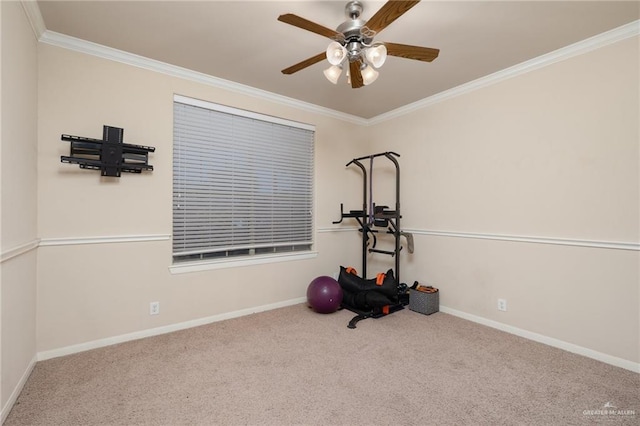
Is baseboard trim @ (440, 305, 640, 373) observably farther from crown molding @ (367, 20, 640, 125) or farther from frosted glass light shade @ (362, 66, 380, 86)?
frosted glass light shade @ (362, 66, 380, 86)

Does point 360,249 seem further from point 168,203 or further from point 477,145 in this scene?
point 168,203

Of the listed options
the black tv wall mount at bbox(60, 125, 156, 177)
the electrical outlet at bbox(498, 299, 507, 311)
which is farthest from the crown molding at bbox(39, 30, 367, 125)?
the electrical outlet at bbox(498, 299, 507, 311)

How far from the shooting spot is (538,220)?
286 cm

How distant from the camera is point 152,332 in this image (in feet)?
9.52

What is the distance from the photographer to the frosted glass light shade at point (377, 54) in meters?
1.95

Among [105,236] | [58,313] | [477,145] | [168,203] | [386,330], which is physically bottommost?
[386,330]

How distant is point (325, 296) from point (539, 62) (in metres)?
3.21

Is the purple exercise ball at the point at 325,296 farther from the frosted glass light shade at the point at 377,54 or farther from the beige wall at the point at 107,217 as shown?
the frosted glass light shade at the point at 377,54

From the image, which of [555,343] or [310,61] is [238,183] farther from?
[555,343]

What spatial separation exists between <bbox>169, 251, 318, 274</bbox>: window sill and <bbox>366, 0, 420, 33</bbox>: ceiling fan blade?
269 centimetres

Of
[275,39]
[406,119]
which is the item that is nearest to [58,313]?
[275,39]

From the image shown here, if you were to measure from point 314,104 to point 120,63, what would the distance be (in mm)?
2221

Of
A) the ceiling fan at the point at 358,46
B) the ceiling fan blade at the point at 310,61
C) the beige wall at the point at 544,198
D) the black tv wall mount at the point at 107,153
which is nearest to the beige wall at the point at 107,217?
the black tv wall mount at the point at 107,153

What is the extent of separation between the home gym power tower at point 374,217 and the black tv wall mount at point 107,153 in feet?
8.47
